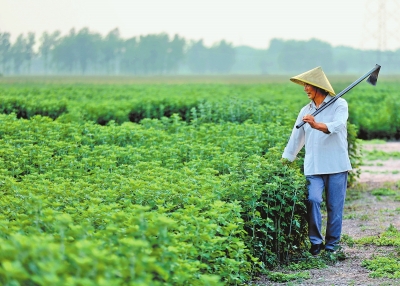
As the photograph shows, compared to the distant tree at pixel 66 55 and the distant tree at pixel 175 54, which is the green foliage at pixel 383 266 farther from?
the distant tree at pixel 175 54

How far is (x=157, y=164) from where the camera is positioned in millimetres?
8773

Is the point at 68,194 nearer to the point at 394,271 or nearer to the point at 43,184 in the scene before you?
the point at 43,184

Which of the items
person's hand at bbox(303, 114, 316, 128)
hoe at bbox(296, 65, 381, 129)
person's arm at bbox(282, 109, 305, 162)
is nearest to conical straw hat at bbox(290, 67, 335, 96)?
hoe at bbox(296, 65, 381, 129)

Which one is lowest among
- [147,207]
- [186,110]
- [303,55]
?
[186,110]

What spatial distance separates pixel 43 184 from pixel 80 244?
3725mm

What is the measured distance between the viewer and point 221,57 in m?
127

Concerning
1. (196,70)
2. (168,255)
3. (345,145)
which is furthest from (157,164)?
(196,70)

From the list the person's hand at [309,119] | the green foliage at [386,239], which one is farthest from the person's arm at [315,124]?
the green foliage at [386,239]

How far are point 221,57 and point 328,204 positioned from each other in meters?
121

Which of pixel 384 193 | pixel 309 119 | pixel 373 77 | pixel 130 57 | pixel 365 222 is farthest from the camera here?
pixel 130 57

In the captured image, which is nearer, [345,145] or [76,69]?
[345,145]

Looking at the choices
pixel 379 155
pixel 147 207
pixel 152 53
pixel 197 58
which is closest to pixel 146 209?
pixel 147 207

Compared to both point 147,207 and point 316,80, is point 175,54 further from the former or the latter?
point 147,207

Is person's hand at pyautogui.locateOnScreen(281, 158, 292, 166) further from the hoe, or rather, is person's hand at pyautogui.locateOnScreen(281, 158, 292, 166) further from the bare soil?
the bare soil
